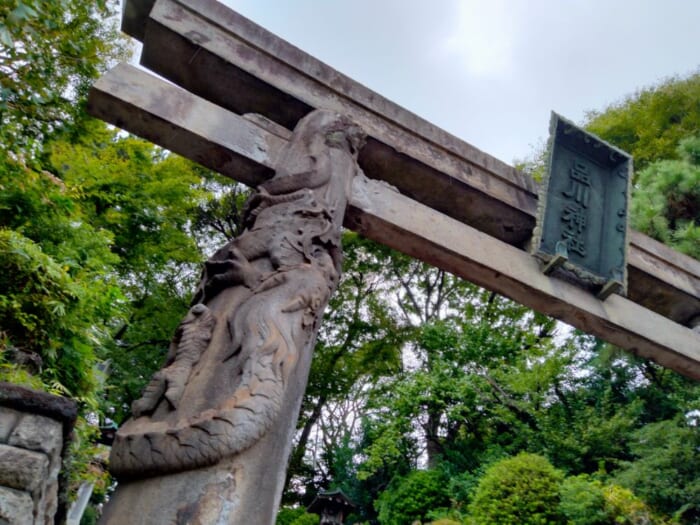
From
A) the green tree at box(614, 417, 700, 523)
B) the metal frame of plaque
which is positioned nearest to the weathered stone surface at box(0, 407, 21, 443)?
the metal frame of plaque

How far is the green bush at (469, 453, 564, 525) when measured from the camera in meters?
7.23

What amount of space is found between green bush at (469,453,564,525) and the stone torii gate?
13.5 ft

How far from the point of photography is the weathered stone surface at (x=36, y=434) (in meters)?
2.78

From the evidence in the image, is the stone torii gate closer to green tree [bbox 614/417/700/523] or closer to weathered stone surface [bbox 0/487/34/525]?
weathered stone surface [bbox 0/487/34/525]

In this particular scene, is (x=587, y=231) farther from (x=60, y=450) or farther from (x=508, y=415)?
(x=508, y=415)

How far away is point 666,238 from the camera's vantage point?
665cm

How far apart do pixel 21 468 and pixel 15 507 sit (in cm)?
19

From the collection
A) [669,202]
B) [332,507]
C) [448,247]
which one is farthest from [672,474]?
[332,507]

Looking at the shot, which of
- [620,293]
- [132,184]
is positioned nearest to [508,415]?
[620,293]

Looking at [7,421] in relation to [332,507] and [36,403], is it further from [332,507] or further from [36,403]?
[332,507]

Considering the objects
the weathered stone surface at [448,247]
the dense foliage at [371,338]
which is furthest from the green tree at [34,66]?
the weathered stone surface at [448,247]

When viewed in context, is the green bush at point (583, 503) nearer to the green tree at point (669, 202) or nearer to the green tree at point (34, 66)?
the green tree at point (669, 202)

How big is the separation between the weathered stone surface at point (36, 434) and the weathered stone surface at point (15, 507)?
244 millimetres

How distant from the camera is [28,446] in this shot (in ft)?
9.19
